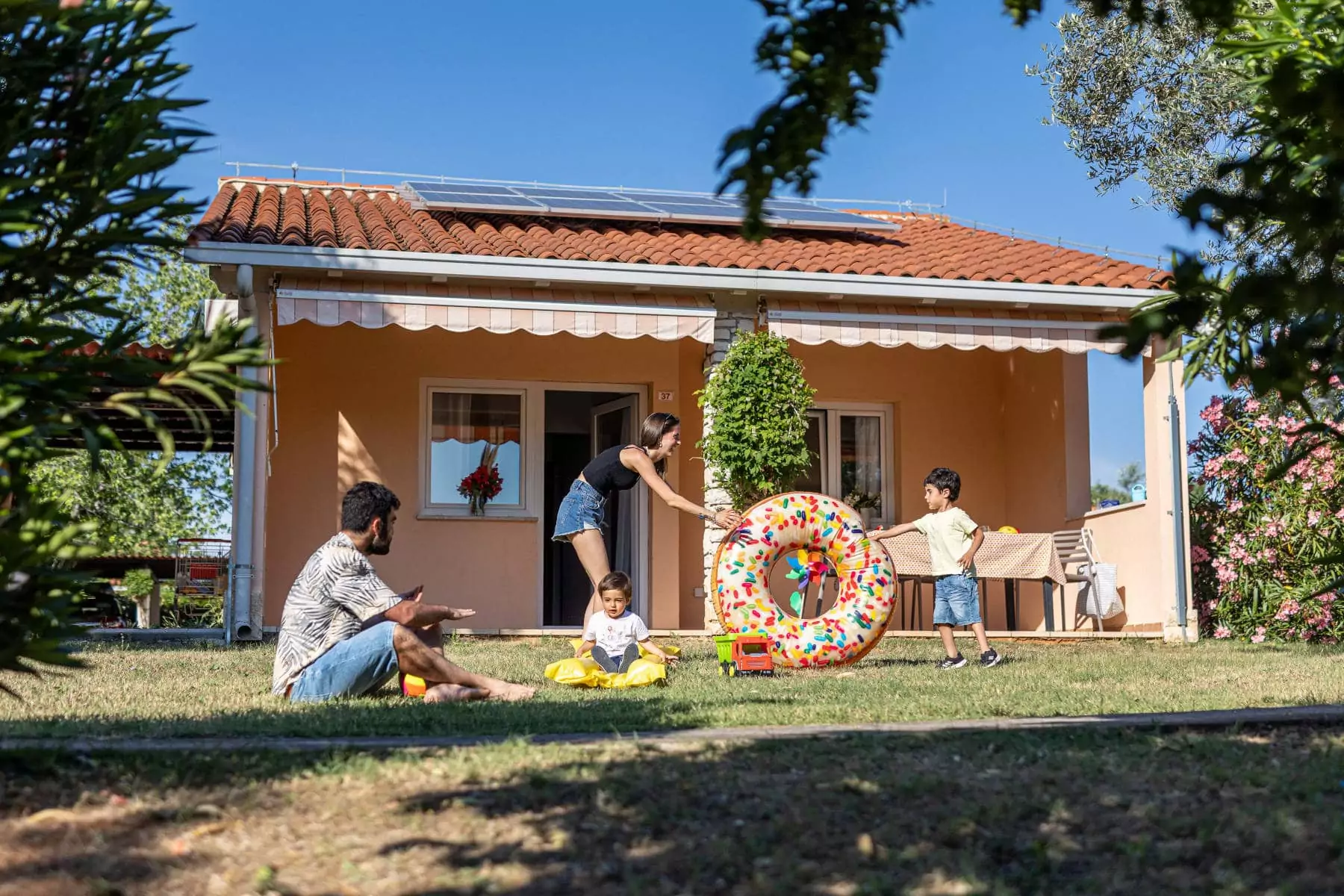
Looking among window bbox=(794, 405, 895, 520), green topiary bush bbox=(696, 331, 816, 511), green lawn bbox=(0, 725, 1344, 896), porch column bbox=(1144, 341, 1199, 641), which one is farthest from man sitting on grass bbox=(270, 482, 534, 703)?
window bbox=(794, 405, 895, 520)

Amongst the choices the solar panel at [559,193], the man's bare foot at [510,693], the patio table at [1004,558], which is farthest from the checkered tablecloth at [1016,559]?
the man's bare foot at [510,693]

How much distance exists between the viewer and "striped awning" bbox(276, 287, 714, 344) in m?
10.5

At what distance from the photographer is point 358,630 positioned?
6516mm

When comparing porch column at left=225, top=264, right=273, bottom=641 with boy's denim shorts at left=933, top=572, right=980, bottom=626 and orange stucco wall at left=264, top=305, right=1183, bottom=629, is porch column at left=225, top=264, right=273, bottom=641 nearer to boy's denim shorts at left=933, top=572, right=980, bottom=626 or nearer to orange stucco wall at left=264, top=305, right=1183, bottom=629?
orange stucco wall at left=264, top=305, right=1183, bottom=629

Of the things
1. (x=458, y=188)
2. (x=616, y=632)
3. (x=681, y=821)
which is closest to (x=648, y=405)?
(x=458, y=188)

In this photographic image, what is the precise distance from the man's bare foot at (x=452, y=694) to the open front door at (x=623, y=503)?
262 inches

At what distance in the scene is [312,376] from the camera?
12.7 meters

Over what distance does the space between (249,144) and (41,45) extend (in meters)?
11.6

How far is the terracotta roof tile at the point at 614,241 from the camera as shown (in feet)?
35.9

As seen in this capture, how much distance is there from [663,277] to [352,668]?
550 cm

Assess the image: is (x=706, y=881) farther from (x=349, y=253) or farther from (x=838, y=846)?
(x=349, y=253)

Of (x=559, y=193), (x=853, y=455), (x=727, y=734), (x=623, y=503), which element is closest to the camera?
(x=727, y=734)

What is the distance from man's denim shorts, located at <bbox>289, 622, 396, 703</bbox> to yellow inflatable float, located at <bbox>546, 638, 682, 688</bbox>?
1216mm

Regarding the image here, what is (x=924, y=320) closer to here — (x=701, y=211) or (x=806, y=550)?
(x=701, y=211)
